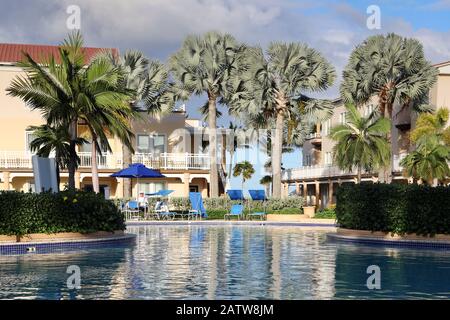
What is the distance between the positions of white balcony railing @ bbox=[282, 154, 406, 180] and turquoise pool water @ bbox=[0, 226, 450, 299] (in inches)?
931

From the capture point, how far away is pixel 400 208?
20.2 m

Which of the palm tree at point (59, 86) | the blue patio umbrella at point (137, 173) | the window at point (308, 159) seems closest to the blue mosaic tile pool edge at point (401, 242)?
the palm tree at point (59, 86)

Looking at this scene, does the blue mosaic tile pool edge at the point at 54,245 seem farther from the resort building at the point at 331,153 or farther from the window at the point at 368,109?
the window at the point at 368,109

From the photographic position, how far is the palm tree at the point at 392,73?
40.8m

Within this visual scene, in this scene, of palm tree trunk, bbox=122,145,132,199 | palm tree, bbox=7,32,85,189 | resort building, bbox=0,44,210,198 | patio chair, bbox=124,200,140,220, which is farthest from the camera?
resort building, bbox=0,44,210,198

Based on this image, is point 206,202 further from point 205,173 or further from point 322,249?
point 322,249

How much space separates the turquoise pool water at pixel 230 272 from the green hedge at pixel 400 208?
103 centimetres

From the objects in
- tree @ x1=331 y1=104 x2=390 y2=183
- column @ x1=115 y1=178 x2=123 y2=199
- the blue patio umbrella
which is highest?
tree @ x1=331 y1=104 x2=390 y2=183

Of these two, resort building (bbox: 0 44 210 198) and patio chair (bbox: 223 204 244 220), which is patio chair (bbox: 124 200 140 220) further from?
resort building (bbox: 0 44 210 198)

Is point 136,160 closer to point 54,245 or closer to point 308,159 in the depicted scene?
point 54,245

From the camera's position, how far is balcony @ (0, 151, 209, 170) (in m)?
41.0

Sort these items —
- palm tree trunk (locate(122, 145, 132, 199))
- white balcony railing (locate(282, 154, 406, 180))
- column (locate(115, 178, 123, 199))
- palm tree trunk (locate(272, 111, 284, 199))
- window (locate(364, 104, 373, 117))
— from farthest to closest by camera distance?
window (locate(364, 104, 373, 117))
white balcony railing (locate(282, 154, 406, 180))
column (locate(115, 178, 123, 199))
palm tree trunk (locate(122, 145, 132, 199))
palm tree trunk (locate(272, 111, 284, 199))

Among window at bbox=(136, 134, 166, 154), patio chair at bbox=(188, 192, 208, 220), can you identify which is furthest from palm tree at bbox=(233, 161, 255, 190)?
patio chair at bbox=(188, 192, 208, 220)
